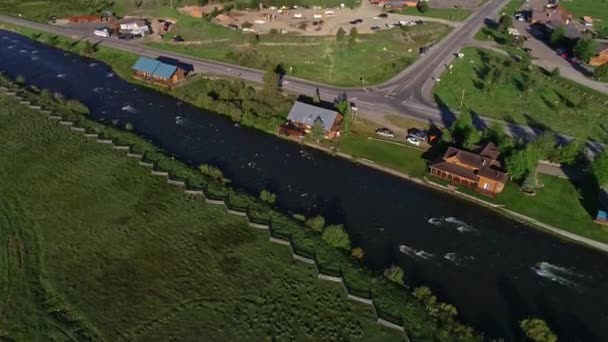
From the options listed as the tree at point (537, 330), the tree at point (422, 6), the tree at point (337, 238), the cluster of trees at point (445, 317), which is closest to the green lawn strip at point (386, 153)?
the tree at point (337, 238)

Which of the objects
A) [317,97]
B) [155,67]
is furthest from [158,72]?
[317,97]

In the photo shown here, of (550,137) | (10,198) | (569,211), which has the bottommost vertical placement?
(10,198)

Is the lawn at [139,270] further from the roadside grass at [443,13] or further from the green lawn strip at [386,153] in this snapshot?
the roadside grass at [443,13]

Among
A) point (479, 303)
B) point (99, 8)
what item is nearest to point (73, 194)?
point (479, 303)

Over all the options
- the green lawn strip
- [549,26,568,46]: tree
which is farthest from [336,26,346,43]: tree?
[549,26,568,46]: tree

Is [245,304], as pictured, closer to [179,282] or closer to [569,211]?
[179,282]
